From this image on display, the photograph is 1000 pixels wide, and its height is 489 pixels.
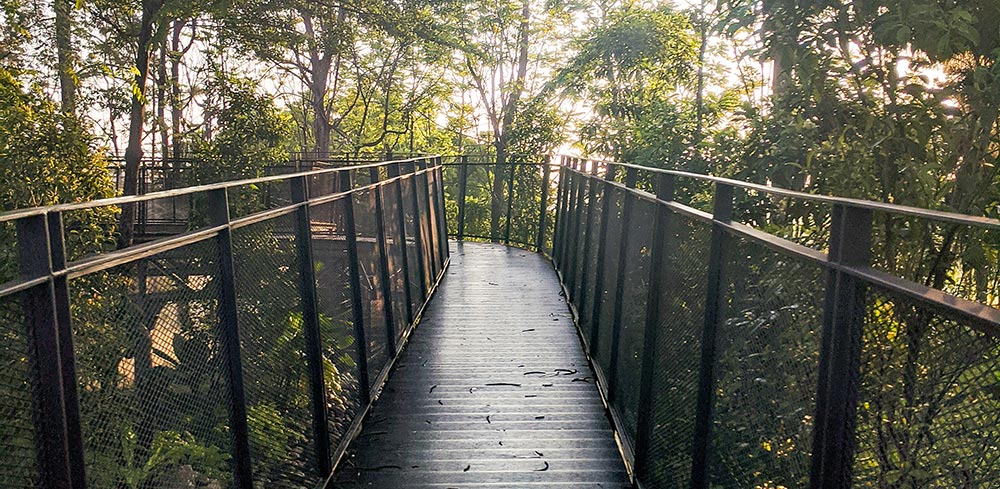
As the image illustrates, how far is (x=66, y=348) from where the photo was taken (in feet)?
6.07

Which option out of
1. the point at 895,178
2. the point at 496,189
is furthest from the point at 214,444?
the point at 496,189

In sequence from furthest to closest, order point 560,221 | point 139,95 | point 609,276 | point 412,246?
point 560,221
point 139,95
point 412,246
point 609,276

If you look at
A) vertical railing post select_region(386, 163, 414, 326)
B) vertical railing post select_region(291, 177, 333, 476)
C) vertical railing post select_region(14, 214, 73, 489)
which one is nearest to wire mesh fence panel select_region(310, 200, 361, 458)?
vertical railing post select_region(291, 177, 333, 476)

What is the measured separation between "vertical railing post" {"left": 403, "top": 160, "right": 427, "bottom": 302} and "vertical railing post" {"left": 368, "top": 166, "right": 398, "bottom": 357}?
2.19 m

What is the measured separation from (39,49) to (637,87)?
36.6 feet

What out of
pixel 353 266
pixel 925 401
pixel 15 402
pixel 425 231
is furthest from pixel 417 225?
pixel 925 401

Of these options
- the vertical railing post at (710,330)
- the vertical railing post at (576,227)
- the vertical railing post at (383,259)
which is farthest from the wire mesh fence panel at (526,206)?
the vertical railing post at (710,330)

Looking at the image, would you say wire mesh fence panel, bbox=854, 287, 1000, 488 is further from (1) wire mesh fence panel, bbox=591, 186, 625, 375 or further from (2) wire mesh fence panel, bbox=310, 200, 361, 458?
(1) wire mesh fence panel, bbox=591, 186, 625, 375

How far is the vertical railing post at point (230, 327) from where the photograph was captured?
299cm

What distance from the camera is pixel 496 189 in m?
25.4

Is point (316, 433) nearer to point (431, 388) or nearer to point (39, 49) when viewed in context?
point (431, 388)

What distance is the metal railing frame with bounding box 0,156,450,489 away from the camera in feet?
5.82

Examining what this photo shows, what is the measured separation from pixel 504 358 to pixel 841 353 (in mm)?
5931

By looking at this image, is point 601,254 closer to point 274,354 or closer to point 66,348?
point 274,354
